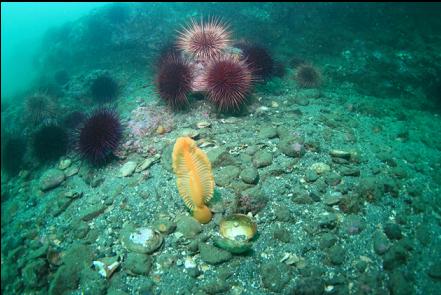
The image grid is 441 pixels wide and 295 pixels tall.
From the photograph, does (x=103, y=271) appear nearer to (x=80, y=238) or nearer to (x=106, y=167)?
(x=80, y=238)

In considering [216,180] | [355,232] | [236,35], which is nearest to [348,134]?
[355,232]

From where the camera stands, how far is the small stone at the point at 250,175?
4.77 meters

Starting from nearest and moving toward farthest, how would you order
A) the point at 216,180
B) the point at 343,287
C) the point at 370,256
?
the point at 343,287, the point at 370,256, the point at 216,180

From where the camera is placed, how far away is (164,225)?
4.41 m

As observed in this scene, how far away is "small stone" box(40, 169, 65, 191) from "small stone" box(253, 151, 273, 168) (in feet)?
14.2

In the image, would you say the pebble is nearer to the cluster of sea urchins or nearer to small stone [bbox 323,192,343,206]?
the cluster of sea urchins

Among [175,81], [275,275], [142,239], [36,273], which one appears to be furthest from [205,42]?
[36,273]

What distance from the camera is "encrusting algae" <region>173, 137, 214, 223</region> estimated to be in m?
3.78

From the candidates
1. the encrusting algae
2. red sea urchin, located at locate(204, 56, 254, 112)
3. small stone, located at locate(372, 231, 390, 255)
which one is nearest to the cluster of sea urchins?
red sea urchin, located at locate(204, 56, 254, 112)

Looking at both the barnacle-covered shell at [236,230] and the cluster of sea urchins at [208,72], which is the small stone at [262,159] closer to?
the barnacle-covered shell at [236,230]

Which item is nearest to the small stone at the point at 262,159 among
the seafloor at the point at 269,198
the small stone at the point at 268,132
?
the seafloor at the point at 269,198

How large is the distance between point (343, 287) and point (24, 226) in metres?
6.10

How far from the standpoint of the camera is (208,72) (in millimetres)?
5824

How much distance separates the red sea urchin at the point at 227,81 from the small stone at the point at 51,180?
12.5 feet
